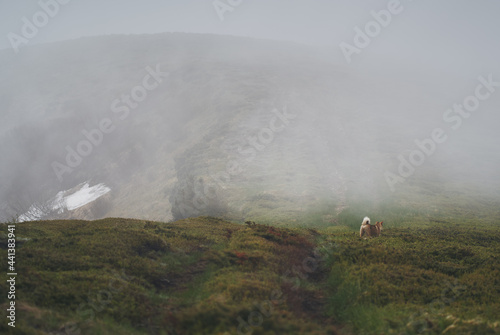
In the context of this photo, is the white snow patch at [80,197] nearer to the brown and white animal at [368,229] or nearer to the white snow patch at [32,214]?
the white snow patch at [32,214]

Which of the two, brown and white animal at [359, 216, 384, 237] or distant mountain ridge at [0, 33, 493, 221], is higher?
distant mountain ridge at [0, 33, 493, 221]

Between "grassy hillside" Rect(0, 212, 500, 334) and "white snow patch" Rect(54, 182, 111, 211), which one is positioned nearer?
"grassy hillside" Rect(0, 212, 500, 334)

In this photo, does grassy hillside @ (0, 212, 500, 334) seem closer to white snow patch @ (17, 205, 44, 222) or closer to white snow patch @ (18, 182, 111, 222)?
white snow patch @ (18, 182, 111, 222)

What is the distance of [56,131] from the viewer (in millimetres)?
97812

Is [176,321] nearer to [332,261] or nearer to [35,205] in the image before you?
[332,261]

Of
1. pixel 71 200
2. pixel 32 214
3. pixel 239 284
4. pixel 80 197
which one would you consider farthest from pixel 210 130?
pixel 239 284

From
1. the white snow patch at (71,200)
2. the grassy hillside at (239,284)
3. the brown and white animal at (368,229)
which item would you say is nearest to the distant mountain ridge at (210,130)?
the white snow patch at (71,200)

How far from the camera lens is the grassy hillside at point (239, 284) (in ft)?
28.0

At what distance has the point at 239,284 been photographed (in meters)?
11.0

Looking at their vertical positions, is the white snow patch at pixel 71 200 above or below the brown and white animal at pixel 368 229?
above

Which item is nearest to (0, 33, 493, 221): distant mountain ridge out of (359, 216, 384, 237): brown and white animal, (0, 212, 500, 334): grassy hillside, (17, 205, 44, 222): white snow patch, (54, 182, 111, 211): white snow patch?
(54, 182, 111, 211): white snow patch

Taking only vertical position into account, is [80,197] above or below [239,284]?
above

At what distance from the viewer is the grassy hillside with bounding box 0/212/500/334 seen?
8539 millimetres

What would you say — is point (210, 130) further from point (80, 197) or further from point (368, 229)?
point (368, 229)
